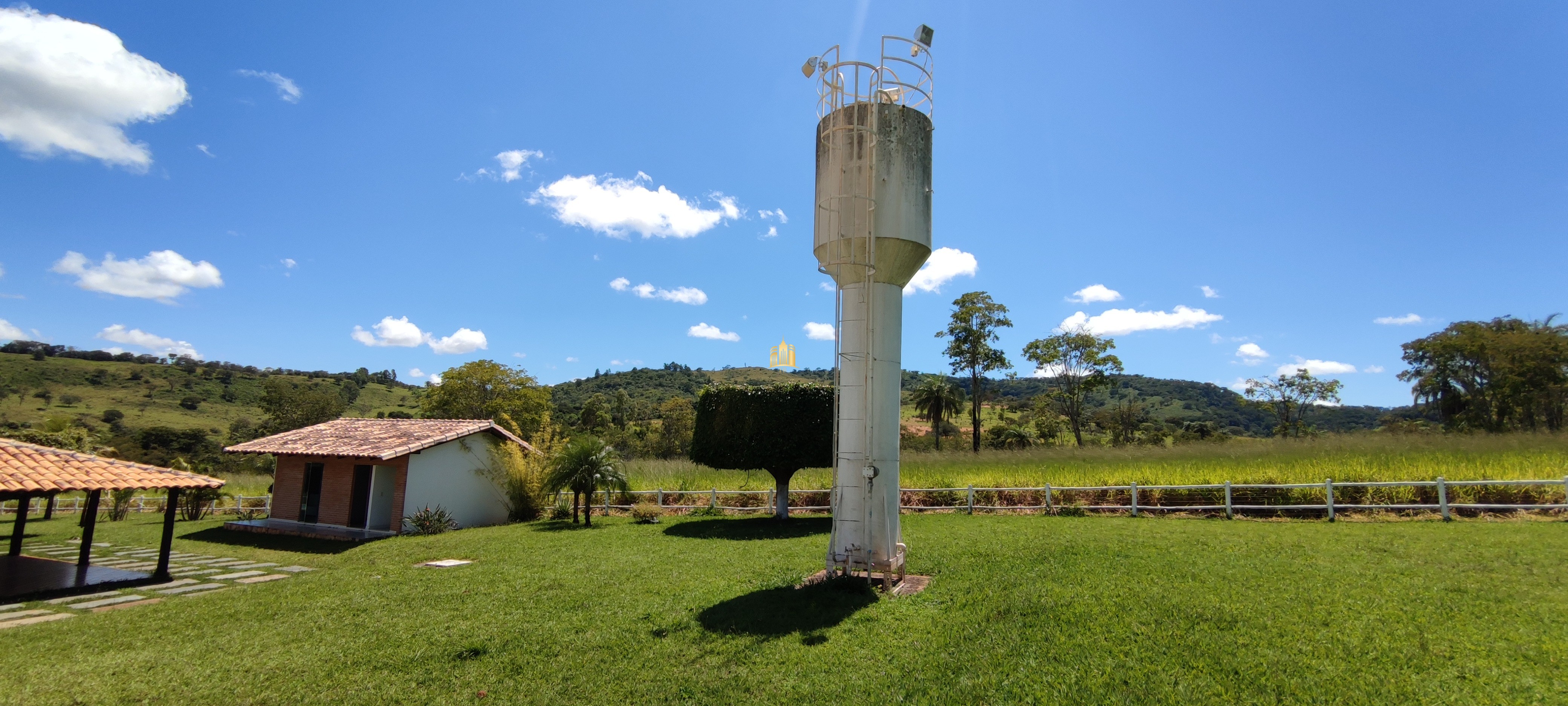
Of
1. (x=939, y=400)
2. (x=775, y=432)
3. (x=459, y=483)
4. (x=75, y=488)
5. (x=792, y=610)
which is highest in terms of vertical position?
(x=939, y=400)

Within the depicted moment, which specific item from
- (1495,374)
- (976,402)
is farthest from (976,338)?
(1495,374)

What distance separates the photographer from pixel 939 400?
42.4 meters

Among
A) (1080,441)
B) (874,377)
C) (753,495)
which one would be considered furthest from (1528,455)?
(1080,441)

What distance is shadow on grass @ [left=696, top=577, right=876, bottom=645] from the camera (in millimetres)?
7289

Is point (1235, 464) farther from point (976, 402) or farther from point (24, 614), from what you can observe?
point (24, 614)

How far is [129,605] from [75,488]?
234 cm

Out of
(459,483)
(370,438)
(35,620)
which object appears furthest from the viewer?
(459,483)

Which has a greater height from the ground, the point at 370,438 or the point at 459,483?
the point at 370,438

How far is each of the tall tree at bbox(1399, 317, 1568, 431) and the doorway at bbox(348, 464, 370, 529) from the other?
4054 centimetres

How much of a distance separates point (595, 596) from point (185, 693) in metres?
4.19

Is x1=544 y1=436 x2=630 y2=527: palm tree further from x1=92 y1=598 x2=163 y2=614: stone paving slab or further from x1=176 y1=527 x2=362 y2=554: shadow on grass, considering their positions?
x1=92 y1=598 x2=163 y2=614: stone paving slab

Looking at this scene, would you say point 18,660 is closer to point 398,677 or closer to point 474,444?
point 398,677

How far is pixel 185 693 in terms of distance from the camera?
5.86 m

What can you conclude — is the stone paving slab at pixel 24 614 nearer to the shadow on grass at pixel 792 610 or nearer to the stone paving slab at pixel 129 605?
the stone paving slab at pixel 129 605
